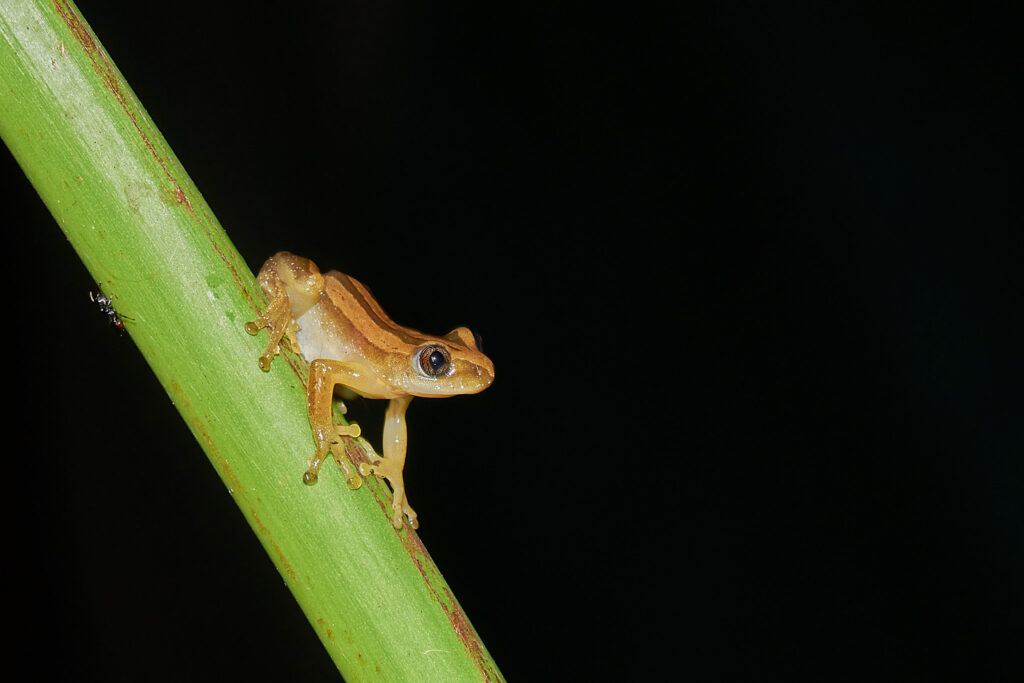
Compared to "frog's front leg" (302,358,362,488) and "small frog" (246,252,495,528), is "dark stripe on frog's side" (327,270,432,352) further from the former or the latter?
"frog's front leg" (302,358,362,488)

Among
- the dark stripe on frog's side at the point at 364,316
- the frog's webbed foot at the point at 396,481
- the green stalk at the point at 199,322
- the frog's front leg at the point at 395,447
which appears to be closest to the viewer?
the green stalk at the point at 199,322

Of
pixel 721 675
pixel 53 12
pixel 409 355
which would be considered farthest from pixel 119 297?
pixel 721 675

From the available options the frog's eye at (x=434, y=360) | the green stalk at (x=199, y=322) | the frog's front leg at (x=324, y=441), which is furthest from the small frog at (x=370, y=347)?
the green stalk at (x=199, y=322)

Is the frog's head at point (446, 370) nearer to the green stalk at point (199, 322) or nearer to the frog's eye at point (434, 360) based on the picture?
the frog's eye at point (434, 360)

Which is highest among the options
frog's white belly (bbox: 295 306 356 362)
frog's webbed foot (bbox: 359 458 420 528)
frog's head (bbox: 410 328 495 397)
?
frog's white belly (bbox: 295 306 356 362)

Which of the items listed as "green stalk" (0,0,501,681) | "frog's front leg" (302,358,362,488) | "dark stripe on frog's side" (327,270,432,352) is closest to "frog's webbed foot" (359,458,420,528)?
"dark stripe on frog's side" (327,270,432,352)

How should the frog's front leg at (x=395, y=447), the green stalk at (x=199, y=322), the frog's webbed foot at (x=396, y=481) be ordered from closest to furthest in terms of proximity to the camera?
the green stalk at (x=199, y=322), the frog's webbed foot at (x=396, y=481), the frog's front leg at (x=395, y=447)
